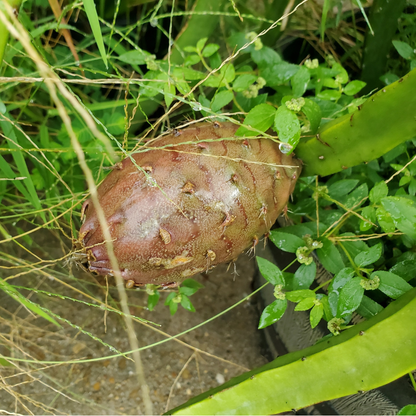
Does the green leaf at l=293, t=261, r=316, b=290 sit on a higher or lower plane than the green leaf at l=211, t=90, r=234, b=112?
lower

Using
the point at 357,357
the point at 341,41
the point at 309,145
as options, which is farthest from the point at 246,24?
the point at 357,357

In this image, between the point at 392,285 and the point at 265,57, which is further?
the point at 265,57

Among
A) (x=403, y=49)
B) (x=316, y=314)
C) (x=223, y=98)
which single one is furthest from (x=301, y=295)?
(x=403, y=49)

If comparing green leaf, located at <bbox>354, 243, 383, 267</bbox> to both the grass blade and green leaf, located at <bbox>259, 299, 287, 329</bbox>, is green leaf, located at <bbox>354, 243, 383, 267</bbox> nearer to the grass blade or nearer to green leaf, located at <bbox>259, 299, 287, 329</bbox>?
green leaf, located at <bbox>259, 299, 287, 329</bbox>

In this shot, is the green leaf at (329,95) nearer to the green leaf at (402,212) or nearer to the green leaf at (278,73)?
the green leaf at (278,73)

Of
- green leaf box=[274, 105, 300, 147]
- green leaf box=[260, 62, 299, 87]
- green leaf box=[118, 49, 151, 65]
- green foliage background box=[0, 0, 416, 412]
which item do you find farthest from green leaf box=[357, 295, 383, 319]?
green leaf box=[118, 49, 151, 65]

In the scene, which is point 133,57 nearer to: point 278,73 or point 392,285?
point 278,73
